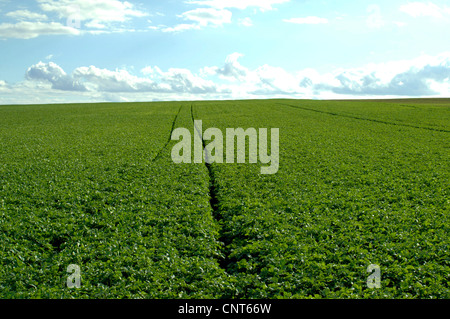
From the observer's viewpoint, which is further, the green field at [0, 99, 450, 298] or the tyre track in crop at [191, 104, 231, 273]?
the tyre track in crop at [191, 104, 231, 273]

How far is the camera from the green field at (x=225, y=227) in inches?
380

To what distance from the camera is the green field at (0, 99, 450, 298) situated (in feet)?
31.7

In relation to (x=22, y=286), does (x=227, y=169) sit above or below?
above

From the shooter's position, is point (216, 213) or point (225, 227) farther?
point (216, 213)

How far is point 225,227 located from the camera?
45.2 ft

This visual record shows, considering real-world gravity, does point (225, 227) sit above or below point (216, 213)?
below

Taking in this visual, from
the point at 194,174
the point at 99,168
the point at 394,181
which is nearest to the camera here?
the point at 394,181

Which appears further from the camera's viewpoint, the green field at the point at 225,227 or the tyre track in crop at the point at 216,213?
the tyre track in crop at the point at 216,213
